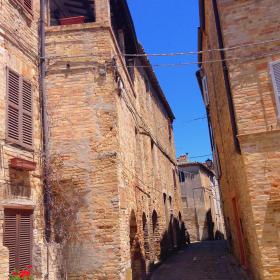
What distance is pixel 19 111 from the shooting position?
7699 mm

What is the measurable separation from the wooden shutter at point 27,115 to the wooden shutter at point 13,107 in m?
0.22

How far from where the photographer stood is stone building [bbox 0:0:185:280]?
733 cm

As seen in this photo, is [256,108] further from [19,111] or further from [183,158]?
[183,158]

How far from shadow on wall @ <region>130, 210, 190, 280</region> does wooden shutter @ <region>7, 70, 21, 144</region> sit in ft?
14.4

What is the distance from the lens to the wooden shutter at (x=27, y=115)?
781 centimetres

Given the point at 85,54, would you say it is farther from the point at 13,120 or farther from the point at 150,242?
the point at 150,242

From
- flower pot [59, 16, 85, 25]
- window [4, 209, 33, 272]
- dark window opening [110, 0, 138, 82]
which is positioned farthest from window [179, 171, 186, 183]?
window [4, 209, 33, 272]

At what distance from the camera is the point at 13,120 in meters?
7.45

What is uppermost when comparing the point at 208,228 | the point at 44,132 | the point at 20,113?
the point at 20,113

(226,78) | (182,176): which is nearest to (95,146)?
(226,78)

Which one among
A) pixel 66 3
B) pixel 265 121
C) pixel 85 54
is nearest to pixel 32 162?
pixel 85 54

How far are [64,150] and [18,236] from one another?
8.10 ft

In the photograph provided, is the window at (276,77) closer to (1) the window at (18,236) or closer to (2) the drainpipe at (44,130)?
(2) the drainpipe at (44,130)

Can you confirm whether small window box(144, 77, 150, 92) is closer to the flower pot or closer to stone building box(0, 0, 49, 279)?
the flower pot
